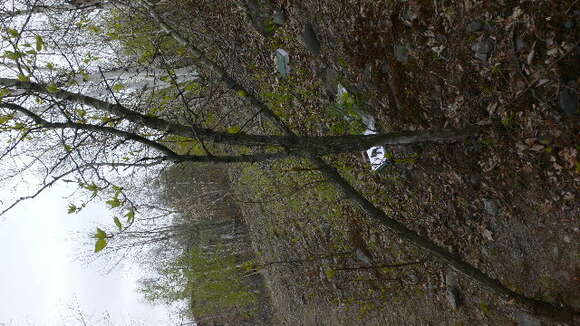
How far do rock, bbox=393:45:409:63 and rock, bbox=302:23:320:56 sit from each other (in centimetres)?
144

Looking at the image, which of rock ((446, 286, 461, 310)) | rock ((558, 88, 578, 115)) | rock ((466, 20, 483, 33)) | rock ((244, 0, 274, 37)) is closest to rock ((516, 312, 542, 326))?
rock ((446, 286, 461, 310))

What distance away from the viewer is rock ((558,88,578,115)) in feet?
11.1

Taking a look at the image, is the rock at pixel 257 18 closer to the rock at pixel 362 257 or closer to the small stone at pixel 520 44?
the rock at pixel 362 257

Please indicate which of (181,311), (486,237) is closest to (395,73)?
(486,237)

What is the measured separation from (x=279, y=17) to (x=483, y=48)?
11.3ft

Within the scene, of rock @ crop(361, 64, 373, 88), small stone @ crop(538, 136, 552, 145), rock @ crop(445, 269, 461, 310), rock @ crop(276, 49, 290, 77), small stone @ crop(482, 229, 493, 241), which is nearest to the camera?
small stone @ crop(538, 136, 552, 145)

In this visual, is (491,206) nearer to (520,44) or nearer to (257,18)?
(520,44)

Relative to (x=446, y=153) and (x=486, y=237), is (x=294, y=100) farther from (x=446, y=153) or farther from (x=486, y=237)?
(x=486, y=237)

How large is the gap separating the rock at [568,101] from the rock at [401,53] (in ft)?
5.36

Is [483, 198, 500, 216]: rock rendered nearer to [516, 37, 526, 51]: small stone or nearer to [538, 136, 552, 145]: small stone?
[538, 136, 552, 145]: small stone

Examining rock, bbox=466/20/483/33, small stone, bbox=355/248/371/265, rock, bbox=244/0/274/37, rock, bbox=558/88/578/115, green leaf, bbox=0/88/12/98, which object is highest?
rock, bbox=244/0/274/37

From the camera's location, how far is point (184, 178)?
1294 centimetres

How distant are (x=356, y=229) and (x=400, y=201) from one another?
127 cm

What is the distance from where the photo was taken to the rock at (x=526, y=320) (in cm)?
410
